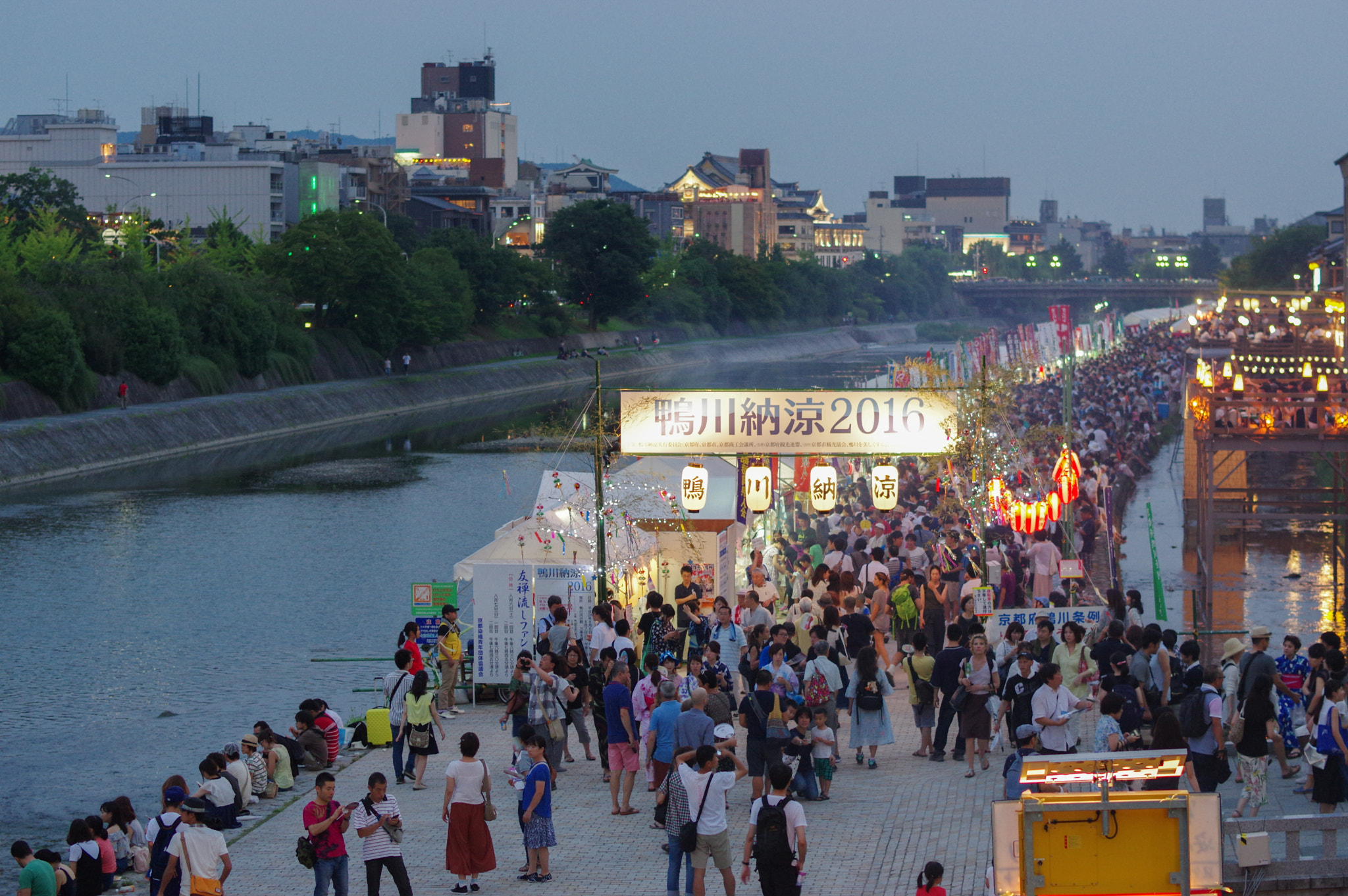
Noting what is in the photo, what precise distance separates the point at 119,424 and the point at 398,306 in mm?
21602

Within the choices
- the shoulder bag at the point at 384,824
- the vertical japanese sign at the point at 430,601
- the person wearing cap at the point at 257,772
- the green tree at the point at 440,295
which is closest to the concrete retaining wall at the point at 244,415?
the green tree at the point at 440,295

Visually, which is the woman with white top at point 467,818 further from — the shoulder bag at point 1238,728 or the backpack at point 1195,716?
the shoulder bag at point 1238,728

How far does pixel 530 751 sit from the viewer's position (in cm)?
1068

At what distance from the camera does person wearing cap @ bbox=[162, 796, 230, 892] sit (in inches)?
380

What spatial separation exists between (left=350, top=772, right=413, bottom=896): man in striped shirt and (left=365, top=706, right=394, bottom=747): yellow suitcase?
559 cm

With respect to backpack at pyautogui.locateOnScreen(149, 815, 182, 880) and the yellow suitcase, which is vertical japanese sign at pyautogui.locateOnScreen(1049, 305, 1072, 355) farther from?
backpack at pyautogui.locateOnScreen(149, 815, 182, 880)

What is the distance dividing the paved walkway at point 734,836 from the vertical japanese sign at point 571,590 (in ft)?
10.7

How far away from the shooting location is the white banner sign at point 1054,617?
14.3m

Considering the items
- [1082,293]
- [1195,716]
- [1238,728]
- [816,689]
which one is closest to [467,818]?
[816,689]

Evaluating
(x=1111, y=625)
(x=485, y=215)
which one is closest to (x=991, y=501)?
(x=1111, y=625)

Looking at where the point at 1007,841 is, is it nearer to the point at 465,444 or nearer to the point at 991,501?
the point at 991,501

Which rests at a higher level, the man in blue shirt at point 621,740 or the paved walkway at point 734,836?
the man in blue shirt at point 621,740

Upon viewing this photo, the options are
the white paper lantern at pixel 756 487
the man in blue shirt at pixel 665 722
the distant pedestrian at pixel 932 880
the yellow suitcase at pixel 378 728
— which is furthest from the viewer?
the white paper lantern at pixel 756 487

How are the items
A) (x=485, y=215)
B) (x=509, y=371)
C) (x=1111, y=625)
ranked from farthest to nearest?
1. (x=485, y=215)
2. (x=509, y=371)
3. (x=1111, y=625)
